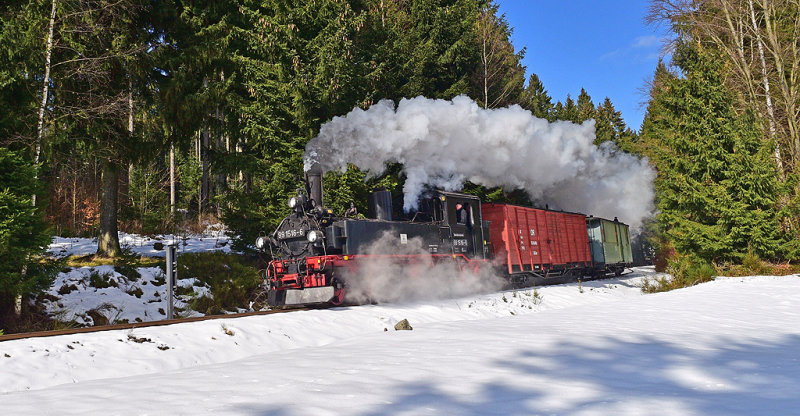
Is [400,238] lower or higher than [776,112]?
lower

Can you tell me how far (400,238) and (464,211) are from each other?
3092mm

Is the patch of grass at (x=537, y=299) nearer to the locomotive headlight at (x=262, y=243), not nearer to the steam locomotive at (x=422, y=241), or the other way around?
the steam locomotive at (x=422, y=241)

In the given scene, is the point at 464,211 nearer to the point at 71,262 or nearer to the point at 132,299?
the point at 132,299

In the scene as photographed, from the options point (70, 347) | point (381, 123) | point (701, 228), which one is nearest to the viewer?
point (70, 347)

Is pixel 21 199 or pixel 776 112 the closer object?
pixel 21 199

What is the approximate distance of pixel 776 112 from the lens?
2297cm

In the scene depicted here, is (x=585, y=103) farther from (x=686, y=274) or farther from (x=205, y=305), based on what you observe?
(x=205, y=305)

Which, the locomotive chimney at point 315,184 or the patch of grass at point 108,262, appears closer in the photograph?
the locomotive chimney at point 315,184

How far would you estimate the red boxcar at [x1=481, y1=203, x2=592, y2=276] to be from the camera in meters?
16.9

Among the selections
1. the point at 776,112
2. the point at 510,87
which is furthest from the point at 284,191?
the point at 776,112

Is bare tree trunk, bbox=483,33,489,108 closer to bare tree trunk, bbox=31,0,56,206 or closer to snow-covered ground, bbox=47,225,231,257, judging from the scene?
snow-covered ground, bbox=47,225,231,257

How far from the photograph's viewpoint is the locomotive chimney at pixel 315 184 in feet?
41.1

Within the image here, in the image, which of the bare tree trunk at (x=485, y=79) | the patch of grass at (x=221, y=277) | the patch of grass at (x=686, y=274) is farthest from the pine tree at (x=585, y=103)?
the patch of grass at (x=221, y=277)

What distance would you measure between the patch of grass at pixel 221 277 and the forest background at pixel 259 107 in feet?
3.27
